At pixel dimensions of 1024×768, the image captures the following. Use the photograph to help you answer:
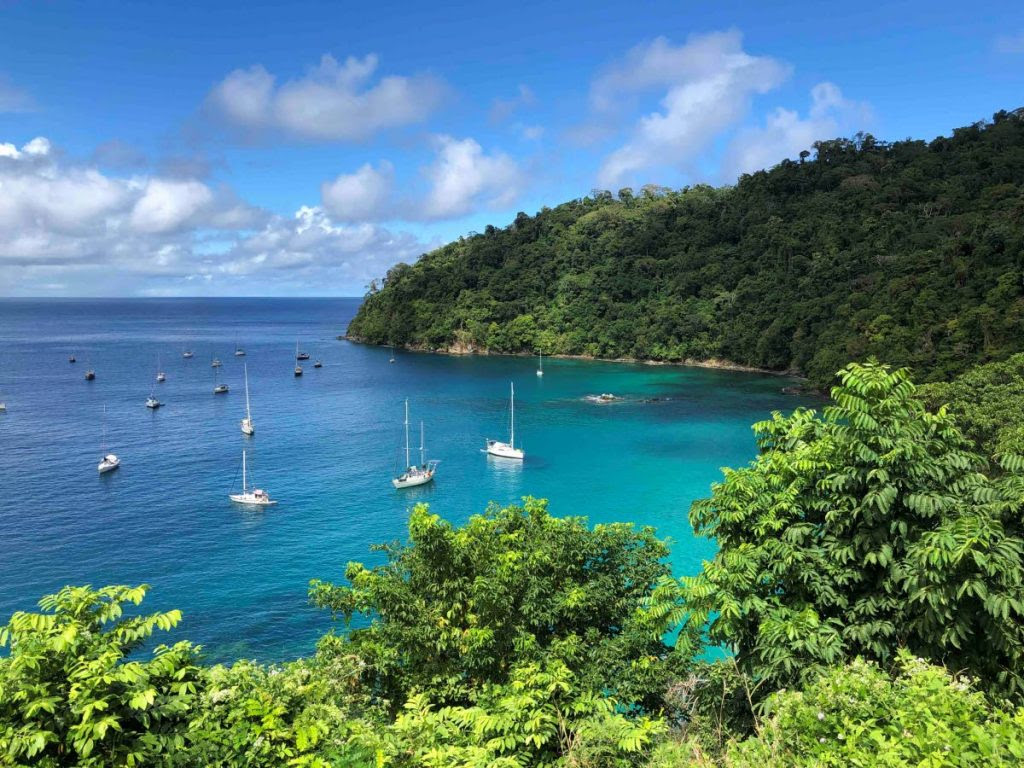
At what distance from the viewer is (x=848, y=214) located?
281 ft

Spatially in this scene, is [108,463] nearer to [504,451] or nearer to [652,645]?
[504,451]

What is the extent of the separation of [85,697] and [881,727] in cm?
655

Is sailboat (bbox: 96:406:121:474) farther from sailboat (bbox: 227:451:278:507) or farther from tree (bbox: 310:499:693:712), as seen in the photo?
tree (bbox: 310:499:693:712)

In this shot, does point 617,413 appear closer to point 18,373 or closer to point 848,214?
point 848,214

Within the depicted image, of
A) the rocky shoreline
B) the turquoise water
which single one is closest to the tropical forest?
the turquoise water

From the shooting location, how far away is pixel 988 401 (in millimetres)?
28875

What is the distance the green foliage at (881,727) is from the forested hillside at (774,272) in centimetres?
4488

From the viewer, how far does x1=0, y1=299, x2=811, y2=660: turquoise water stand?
2523 cm

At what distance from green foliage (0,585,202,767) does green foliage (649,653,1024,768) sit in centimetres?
459

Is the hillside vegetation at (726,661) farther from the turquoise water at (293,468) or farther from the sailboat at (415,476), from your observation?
the sailboat at (415,476)

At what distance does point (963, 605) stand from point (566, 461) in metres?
35.9

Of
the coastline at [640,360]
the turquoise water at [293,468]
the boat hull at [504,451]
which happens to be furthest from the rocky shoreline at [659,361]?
the boat hull at [504,451]

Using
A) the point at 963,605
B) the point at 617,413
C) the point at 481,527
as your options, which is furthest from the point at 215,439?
the point at 963,605

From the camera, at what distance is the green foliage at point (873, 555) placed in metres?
6.06
